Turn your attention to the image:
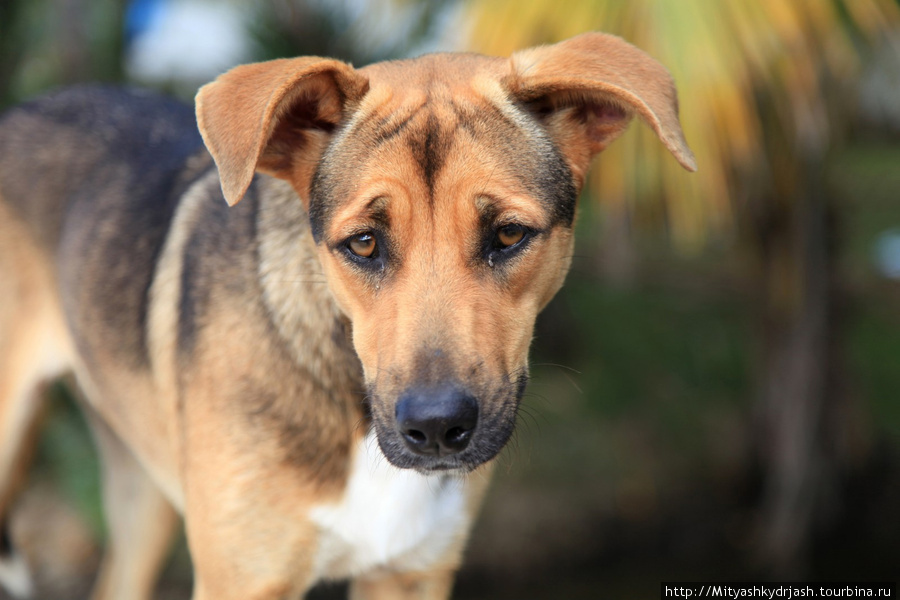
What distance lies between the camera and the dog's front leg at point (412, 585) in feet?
10.1

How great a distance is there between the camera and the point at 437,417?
219cm

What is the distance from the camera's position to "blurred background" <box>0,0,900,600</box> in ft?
14.7

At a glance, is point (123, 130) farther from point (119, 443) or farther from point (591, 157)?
point (591, 157)

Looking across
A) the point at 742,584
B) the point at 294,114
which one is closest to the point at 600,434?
the point at 742,584

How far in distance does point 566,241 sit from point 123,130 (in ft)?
6.96

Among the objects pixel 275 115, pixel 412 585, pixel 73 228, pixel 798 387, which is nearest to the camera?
pixel 275 115

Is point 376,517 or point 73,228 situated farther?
point 73,228

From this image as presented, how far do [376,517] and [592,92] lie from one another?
146 centimetres

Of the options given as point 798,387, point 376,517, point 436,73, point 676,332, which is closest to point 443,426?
point 376,517

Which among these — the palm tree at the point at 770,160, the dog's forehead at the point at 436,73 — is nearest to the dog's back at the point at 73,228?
the dog's forehead at the point at 436,73

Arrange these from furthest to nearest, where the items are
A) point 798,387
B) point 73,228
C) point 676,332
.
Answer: point 676,332 → point 798,387 → point 73,228

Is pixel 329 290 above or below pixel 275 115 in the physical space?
below

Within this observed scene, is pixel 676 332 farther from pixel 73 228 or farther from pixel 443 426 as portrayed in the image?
pixel 443 426

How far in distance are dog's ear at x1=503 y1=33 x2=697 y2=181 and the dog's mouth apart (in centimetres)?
82
